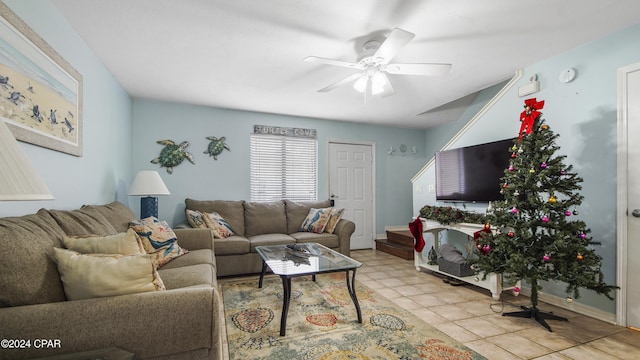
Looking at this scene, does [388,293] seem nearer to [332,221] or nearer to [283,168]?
[332,221]

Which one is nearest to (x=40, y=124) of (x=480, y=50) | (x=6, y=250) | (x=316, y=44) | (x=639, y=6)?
(x=6, y=250)

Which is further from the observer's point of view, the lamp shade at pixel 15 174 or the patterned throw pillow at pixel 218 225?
the patterned throw pillow at pixel 218 225

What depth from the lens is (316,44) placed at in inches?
97.3

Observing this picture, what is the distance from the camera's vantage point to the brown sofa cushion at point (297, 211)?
429cm

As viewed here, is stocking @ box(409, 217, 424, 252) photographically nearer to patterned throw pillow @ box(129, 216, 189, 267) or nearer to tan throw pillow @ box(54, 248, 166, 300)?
patterned throw pillow @ box(129, 216, 189, 267)

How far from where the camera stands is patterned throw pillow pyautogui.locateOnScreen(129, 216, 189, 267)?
2.31 m

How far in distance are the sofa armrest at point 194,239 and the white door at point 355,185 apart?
2603 millimetres

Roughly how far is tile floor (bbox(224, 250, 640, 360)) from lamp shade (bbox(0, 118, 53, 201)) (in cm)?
237

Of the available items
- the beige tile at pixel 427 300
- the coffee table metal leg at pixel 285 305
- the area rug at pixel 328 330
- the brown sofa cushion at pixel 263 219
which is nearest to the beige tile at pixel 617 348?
the area rug at pixel 328 330

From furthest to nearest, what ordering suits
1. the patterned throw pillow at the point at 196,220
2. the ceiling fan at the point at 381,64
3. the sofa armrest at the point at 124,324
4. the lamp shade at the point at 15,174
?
the patterned throw pillow at the point at 196,220
the ceiling fan at the point at 381,64
the sofa armrest at the point at 124,324
the lamp shade at the point at 15,174

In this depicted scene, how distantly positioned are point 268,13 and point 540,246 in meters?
2.82

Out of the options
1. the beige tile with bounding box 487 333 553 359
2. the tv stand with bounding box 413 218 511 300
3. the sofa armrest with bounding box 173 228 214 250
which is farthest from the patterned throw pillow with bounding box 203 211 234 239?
the beige tile with bounding box 487 333 553 359

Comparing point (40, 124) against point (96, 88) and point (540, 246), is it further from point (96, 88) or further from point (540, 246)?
point (540, 246)

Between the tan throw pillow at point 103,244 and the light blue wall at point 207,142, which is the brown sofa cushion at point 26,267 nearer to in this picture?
the tan throw pillow at point 103,244
